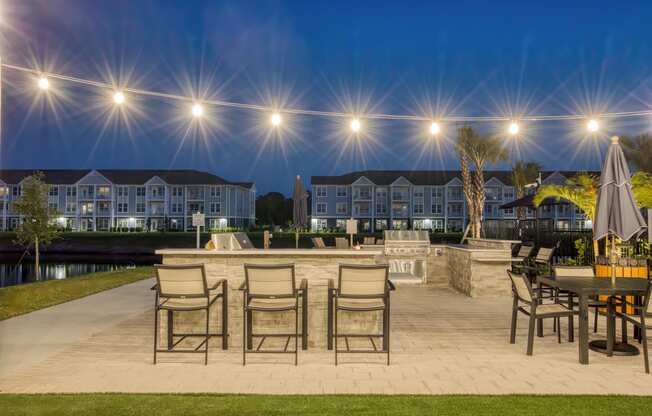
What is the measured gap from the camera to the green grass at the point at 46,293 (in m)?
9.17

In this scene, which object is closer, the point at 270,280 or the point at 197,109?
the point at 270,280

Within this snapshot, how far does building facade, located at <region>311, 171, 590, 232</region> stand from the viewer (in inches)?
2432

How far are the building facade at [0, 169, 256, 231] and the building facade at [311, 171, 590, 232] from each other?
14910mm

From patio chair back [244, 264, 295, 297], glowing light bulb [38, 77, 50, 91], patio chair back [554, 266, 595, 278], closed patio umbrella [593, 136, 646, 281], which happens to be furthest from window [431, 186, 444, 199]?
patio chair back [244, 264, 295, 297]

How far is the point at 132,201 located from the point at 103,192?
4323 millimetres

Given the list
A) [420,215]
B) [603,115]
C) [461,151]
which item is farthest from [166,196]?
[603,115]

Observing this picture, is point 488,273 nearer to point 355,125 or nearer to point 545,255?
point 545,255

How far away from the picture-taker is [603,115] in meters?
10.4

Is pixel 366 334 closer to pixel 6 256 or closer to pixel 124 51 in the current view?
pixel 124 51

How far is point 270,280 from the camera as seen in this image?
5.34 meters

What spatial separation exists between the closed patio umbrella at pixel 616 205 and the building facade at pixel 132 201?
59981 millimetres

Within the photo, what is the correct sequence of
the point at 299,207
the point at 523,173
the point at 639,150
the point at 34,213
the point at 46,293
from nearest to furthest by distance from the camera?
the point at 299,207 < the point at 46,293 < the point at 34,213 < the point at 639,150 < the point at 523,173

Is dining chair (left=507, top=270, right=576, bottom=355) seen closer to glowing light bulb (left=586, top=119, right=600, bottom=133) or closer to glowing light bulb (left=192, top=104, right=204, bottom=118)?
glowing light bulb (left=586, top=119, right=600, bottom=133)

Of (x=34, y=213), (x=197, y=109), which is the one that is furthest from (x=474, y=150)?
(x=34, y=213)
